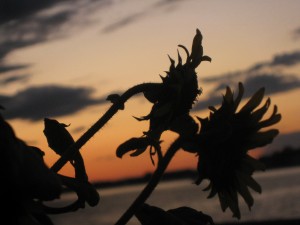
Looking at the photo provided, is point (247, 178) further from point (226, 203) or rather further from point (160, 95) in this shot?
point (160, 95)

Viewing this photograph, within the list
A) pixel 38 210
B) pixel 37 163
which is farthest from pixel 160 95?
pixel 37 163

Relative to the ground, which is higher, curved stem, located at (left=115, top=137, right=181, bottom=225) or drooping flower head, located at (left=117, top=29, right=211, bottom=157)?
drooping flower head, located at (left=117, top=29, right=211, bottom=157)

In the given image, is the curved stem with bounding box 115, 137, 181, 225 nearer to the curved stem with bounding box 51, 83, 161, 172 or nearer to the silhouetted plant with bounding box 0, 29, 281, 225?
the silhouetted plant with bounding box 0, 29, 281, 225

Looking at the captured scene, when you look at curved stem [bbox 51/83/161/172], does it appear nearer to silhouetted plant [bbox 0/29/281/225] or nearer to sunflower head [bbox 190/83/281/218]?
silhouetted plant [bbox 0/29/281/225]

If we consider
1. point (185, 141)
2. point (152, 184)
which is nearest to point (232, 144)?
point (185, 141)

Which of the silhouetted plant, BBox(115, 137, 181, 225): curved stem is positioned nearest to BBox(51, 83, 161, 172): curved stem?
the silhouetted plant

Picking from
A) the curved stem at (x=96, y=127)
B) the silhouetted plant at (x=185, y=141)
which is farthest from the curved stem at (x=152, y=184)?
the curved stem at (x=96, y=127)

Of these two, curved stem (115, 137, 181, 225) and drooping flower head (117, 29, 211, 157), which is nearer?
curved stem (115, 137, 181, 225)
